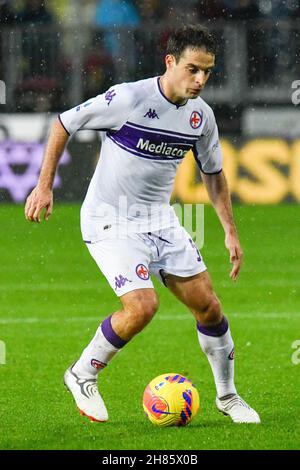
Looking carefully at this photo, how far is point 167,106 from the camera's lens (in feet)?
20.5

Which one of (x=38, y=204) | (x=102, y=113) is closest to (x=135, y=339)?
(x=102, y=113)

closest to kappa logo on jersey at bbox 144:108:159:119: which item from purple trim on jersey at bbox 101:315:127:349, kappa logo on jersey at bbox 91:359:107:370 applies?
purple trim on jersey at bbox 101:315:127:349

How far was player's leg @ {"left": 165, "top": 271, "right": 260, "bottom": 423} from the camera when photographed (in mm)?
6258

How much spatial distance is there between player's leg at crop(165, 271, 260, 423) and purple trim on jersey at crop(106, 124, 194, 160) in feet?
2.01

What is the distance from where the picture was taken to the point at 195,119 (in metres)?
6.32

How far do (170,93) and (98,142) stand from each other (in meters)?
9.54

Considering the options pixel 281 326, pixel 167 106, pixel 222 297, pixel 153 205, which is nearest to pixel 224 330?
pixel 153 205

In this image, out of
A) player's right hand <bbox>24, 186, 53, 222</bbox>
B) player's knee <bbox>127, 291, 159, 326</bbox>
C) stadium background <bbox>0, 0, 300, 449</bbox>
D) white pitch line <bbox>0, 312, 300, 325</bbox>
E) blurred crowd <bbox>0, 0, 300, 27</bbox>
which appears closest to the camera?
player's right hand <bbox>24, 186, 53, 222</bbox>

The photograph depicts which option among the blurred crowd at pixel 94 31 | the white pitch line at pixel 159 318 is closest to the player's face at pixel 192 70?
the white pitch line at pixel 159 318

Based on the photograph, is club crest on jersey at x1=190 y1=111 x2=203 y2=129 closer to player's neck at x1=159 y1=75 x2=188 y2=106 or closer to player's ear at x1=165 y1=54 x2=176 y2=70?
player's neck at x1=159 y1=75 x2=188 y2=106

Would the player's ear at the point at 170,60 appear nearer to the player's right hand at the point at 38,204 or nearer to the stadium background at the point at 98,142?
the player's right hand at the point at 38,204

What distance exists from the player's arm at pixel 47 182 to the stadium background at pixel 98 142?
3762 mm

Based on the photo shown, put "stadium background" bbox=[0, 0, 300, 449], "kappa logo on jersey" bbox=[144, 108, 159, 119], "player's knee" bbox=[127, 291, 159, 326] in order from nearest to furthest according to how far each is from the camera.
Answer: "player's knee" bbox=[127, 291, 159, 326] → "kappa logo on jersey" bbox=[144, 108, 159, 119] → "stadium background" bbox=[0, 0, 300, 449]

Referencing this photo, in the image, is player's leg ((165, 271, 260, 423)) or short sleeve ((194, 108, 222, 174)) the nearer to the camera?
player's leg ((165, 271, 260, 423))
